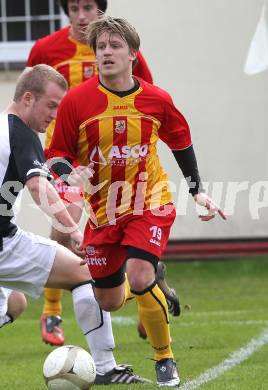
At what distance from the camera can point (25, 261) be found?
6.57 m

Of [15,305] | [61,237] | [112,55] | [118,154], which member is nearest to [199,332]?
[61,237]

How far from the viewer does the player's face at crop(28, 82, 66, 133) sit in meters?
6.48

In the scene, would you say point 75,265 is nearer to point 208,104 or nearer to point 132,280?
point 132,280

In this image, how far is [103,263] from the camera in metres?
6.85

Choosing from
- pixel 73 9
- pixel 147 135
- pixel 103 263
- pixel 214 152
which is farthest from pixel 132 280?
pixel 214 152

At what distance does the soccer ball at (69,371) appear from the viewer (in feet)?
19.7

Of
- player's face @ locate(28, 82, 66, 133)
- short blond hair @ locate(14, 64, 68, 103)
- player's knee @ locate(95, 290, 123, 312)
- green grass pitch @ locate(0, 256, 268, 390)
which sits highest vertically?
short blond hair @ locate(14, 64, 68, 103)

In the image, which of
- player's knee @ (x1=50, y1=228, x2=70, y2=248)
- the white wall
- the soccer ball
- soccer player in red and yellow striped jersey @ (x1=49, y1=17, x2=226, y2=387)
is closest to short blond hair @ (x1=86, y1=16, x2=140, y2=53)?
soccer player in red and yellow striped jersey @ (x1=49, y1=17, x2=226, y2=387)

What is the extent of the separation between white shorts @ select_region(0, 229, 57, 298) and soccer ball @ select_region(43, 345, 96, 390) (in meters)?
0.63

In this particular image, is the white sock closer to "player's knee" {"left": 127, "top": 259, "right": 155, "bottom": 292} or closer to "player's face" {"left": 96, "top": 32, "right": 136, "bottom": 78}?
"player's knee" {"left": 127, "top": 259, "right": 155, "bottom": 292}

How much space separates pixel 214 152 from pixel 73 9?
4.37 metres

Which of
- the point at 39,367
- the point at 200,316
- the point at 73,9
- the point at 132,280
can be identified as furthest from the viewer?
the point at 200,316

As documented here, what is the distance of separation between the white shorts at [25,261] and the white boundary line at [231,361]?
3.48 feet

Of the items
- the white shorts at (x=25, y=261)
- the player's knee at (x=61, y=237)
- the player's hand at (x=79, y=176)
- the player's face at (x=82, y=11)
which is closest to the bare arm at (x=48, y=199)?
the player's hand at (x=79, y=176)
